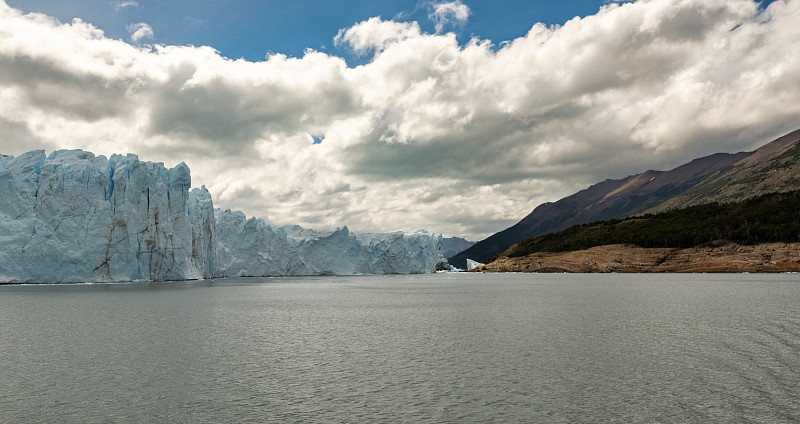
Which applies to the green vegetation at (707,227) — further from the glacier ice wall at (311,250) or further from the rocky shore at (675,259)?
the glacier ice wall at (311,250)

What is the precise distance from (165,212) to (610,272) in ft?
308

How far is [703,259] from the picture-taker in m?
101

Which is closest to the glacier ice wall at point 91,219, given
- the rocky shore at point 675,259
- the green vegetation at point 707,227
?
the rocky shore at point 675,259

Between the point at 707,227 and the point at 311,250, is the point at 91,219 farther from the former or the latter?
the point at 707,227

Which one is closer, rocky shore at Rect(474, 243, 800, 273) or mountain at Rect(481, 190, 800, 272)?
rocky shore at Rect(474, 243, 800, 273)

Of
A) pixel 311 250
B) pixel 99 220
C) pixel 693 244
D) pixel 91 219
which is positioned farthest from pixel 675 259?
pixel 91 219

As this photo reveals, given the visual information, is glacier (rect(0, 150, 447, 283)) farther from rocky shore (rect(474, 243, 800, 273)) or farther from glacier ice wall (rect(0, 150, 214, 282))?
rocky shore (rect(474, 243, 800, 273))

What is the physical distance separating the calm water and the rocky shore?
74.8 meters

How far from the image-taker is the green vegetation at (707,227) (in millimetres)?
98794

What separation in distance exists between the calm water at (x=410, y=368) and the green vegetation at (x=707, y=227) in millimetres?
84603

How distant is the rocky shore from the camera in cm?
9000

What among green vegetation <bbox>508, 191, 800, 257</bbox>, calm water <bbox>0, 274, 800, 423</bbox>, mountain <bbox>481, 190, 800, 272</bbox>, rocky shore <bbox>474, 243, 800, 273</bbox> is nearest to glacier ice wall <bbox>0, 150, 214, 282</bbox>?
calm water <bbox>0, 274, 800, 423</bbox>

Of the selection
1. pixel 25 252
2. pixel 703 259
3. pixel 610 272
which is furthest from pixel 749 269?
pixel 25 252

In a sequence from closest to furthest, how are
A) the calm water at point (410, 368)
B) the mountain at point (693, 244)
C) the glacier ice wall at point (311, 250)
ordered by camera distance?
the calm water at point (410, 368) → the mountain at point (693, 244) → the glacier ice wall at point (311, 250)
